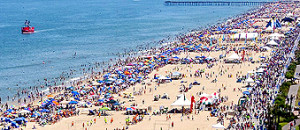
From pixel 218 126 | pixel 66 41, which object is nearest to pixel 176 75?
pixel 218 126

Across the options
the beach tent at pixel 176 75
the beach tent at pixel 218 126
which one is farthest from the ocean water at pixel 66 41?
the beach tent at pixel 218 126

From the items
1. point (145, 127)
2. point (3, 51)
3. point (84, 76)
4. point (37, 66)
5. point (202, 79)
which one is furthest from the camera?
point (3, 51)

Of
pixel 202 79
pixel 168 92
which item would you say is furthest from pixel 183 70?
pixel 168 92

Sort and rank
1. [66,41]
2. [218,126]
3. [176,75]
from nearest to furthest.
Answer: [218,126] < [176,75] < [66,41]

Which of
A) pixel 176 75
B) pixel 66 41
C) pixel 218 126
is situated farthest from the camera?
pixel 66 41

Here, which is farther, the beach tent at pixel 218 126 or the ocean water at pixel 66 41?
the ocean water at pixel 66 41

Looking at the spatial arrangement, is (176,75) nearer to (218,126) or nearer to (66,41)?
(218,126)

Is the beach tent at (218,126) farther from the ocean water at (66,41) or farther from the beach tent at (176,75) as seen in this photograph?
the ocean water at (66,41)

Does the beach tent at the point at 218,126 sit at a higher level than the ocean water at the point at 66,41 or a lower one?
higher

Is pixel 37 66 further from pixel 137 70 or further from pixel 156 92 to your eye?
Result: pixel 156 92

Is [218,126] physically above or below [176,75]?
above

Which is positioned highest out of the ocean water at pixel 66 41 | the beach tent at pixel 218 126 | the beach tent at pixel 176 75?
the beach tent at pixel 218 126
